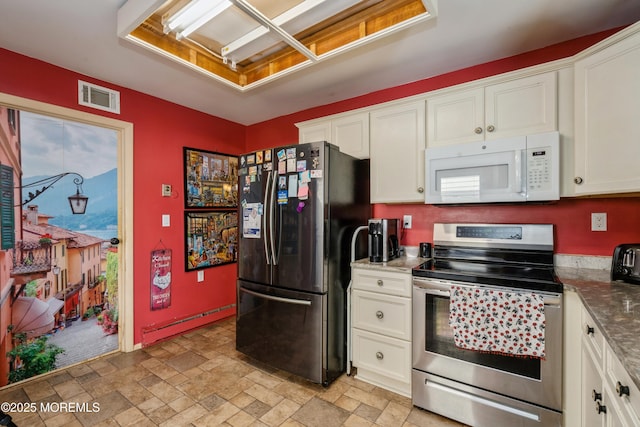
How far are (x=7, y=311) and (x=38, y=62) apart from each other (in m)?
1.92

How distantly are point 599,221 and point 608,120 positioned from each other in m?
0.72

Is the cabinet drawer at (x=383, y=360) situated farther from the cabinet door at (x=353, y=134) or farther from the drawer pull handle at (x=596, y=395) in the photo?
the cabinet door at (x=353, y=134)

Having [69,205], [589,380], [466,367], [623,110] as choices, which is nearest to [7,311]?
[69,205]

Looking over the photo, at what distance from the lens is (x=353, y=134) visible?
8.43 feet

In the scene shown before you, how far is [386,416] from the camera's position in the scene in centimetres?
183

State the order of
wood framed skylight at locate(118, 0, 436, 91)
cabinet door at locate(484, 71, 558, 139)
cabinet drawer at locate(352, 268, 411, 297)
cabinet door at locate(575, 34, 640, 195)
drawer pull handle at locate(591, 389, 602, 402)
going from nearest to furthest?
drawer pull handle at locate(591, 389, 602, 402) < cabinet door at locate(575, 34, 640, 195) < wood framed skylight at locate(118, 0, 436, 91) < cabinet door at locate(484, 71, 558, 139) < cabinet drawer at locate(352, 268, 411, 297)

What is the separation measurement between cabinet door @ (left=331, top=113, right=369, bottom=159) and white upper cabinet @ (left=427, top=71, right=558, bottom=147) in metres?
0.54

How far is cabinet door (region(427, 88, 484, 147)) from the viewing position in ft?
6.64

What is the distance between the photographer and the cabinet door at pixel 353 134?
2510mm

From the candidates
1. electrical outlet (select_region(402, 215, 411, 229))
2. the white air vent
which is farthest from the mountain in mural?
electrical outlet (select_region(402, 215, 411, 229))

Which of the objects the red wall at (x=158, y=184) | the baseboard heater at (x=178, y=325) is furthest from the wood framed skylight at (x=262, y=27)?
the baseboard heater at (x=178, y=325)

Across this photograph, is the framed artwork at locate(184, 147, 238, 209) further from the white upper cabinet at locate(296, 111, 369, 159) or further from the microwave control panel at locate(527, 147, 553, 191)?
the microwave control panel at locate(527, 147, 553, 191)

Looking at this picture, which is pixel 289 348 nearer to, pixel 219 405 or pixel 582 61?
pixel 219 405

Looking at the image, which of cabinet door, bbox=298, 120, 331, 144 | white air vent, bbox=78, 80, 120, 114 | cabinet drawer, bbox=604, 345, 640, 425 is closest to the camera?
cabinet drawer, bbox=604, 345, 640, 425
